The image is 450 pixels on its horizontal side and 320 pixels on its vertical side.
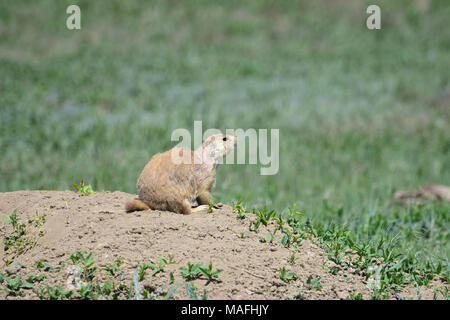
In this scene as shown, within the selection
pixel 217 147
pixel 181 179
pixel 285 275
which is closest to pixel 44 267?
pixel 181 179

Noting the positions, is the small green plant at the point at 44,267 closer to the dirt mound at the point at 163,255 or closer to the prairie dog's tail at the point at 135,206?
the dirt mound at the point at 163,255

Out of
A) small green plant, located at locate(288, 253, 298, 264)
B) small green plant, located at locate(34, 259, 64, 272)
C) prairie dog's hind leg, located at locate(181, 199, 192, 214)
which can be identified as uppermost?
prairie dog's hind leg, located at locate(181, 199, 192, 214)

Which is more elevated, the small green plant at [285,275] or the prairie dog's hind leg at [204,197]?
the prairie dog's hind leg at [204,197]

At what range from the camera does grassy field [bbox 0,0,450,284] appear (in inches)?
252

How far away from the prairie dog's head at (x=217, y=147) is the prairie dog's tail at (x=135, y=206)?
0.61 m

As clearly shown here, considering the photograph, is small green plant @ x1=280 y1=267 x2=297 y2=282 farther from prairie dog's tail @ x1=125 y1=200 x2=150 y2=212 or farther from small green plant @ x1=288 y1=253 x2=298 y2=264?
prairie dog's tail @ x1=125 y1=200 x2=150 y2=212

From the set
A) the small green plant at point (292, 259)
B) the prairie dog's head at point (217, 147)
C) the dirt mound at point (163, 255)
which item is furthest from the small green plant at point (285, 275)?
the prairie dog's head at point (217, 147)

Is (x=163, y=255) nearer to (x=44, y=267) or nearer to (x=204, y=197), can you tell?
(x=204, y=197)

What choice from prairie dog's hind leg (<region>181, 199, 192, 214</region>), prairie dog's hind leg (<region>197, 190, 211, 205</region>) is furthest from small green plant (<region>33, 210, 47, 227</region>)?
prairie dog's hind leg (<region>197, 190, 211, 205</region>)

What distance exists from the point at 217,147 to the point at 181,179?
16.0 inches

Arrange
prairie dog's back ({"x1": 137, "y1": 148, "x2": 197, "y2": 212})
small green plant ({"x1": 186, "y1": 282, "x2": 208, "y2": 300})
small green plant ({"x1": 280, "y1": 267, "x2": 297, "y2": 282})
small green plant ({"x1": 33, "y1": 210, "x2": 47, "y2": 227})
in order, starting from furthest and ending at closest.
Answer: small green plant ({"x1": 33, "y1": 210, "x2": 47, "y2": 227}), prairie dog's back ({"x1": 137, "y1": 148, "x2": 197, "y2": 212}), small green plant ({"x1": 280, "y1": 267, "x2": 297, "y2": 282}), small green plant ({"x1": 186, "y1": 282, "x2": 208, "y2": 300})

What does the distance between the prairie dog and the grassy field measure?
1.01 metres

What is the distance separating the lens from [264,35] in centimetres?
1672

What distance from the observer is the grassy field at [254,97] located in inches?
252
